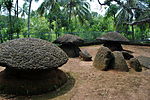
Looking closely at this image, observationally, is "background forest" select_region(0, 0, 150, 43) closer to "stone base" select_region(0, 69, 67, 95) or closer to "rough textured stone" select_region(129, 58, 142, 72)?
"rough textured stone" select_region(129, 58, 142, 72)

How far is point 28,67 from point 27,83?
557mm

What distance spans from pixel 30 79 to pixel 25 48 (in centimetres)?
93

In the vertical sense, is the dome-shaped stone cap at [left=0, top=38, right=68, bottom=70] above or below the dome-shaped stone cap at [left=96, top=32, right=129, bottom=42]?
below

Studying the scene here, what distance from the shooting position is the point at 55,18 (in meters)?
16.2

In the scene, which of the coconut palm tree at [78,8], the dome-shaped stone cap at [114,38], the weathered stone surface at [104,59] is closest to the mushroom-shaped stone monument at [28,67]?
the weathered stone surface at [104,59]

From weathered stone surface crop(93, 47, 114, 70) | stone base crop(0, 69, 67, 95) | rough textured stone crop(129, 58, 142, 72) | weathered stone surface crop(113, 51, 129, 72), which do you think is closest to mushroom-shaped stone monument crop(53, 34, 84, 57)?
weathered stone surface crop(93, 47, 114, 70)

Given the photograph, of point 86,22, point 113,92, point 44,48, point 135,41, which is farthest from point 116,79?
point 86,22

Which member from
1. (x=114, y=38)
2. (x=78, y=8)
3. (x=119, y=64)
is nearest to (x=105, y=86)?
(x=119, y=64)

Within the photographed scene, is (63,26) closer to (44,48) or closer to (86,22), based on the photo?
(86,22)

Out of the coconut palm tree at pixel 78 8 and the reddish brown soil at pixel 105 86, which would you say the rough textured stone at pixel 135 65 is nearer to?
the reddish brown soil at pixel 105 86

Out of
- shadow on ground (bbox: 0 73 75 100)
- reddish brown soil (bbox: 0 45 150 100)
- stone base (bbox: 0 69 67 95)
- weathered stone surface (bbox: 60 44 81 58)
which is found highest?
weathered stone surface (bbox: 60 44 81 58)

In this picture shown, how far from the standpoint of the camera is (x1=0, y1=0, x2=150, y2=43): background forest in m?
10.9

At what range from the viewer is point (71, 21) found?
62.3ft

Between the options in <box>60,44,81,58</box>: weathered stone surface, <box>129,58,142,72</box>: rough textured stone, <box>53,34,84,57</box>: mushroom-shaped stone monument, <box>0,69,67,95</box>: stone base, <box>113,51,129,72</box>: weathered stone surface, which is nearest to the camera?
<box>0,69,67,95</box>: stone base
